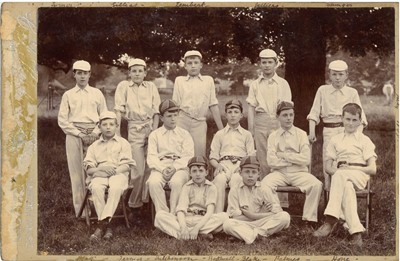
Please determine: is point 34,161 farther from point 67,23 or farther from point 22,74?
point 67,23

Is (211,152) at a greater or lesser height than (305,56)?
lesser

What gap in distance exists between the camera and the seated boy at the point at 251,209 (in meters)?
5.11

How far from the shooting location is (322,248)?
17.0ft

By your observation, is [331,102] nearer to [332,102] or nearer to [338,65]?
[332,102]

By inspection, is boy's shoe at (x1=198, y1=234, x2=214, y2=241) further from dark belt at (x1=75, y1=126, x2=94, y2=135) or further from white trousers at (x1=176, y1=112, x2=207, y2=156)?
dark belt at (x1=75, y1=126, x2=94, y2=135)

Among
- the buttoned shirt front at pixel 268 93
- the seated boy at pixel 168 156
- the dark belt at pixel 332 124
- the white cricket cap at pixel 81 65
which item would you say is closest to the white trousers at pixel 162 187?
the seated boy at pixel 168 156

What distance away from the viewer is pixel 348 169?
516 cm

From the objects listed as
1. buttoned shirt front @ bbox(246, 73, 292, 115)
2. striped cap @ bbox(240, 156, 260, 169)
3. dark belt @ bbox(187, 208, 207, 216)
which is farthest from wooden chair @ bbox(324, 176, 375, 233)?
dark belt @ bbox(187, 208, 207, 216)

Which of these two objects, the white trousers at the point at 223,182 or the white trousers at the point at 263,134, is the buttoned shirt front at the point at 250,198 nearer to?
the white trousers at the point at 223,182

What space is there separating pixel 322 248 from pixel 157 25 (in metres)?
2.84

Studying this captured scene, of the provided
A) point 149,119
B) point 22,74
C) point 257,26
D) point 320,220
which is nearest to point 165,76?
point 149,119

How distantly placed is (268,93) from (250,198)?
110 cm

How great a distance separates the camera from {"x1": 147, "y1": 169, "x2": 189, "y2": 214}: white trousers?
5117mm

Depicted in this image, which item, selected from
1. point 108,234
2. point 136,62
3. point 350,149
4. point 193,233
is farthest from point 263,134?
point 108,234
